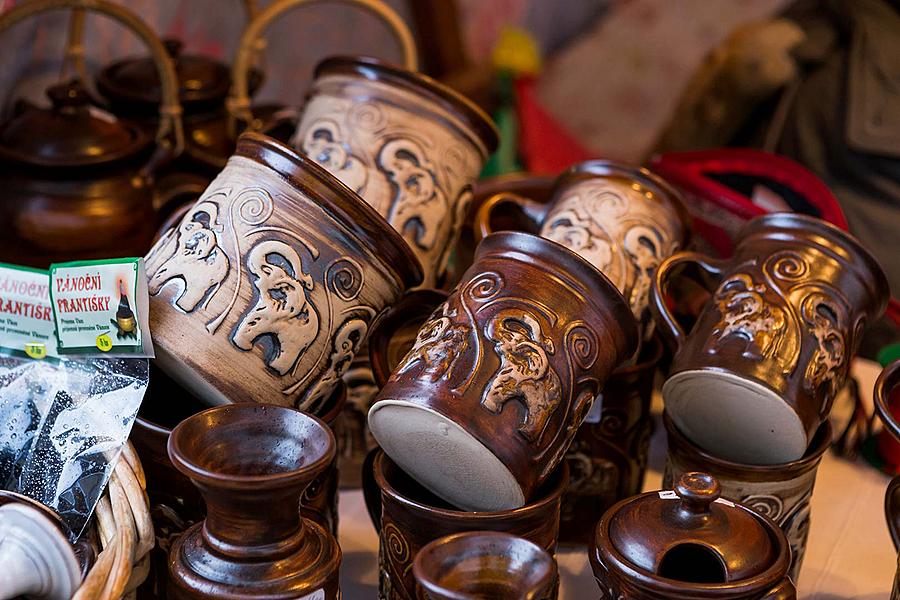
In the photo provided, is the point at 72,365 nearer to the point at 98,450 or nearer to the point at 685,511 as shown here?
the point at 98,450

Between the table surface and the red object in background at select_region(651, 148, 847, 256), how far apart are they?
323 mm

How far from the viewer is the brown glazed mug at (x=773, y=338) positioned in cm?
101

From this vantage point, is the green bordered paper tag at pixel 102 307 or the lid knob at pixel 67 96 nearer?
the green bordered paper tag at pixel 102 307

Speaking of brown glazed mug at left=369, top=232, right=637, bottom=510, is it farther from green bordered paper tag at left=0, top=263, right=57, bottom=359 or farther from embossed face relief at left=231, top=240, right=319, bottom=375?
green bordered paper tag at left=0, top=263, right=57, bottom=359

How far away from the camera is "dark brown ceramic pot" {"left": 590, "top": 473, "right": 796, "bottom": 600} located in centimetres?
78

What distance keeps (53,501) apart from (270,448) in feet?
0.69

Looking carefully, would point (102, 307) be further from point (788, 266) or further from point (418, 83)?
point (788, 266)

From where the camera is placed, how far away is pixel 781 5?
361cm

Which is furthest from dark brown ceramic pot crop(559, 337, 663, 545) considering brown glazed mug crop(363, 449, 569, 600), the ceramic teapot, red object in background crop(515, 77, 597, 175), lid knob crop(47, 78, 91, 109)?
red object in background crop(515, 77, 597, 175)

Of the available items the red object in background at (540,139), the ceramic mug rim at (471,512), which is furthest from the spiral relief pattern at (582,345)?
the red object in background at (540,139)

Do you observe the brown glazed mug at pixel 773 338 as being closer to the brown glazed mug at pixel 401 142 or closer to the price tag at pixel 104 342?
the brown glazed mug at pixel 401 142

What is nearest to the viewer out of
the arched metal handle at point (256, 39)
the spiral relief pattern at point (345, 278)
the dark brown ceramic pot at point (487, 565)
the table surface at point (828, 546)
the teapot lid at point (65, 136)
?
the dark brown ceramic pot at point (487, 565)

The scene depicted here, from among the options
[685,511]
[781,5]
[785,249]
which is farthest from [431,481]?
[781,5]

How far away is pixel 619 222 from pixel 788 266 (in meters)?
0.20
